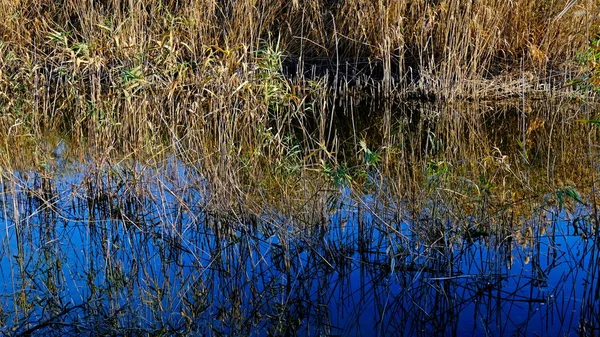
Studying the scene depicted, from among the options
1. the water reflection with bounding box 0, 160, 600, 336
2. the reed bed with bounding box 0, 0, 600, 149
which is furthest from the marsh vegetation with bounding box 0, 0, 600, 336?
the reed bed with bounding box 0, 0, 600, 149

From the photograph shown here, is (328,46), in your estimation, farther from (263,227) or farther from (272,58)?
(263,227)

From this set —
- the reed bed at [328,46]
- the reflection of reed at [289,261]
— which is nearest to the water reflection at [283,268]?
the reflection of reed at [289,261]

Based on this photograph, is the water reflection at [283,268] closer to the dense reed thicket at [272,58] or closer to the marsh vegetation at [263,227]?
the marsh vegetation at [263,227]

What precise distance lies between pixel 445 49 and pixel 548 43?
105 centimetres

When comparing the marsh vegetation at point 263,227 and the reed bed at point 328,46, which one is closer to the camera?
the marsh vegetation at point 263,227

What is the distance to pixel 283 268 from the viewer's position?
2.70 meters

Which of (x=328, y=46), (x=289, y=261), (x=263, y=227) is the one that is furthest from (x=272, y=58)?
(x=328, y=46)

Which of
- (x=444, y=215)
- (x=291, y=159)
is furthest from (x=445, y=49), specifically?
(x=444, y=215)

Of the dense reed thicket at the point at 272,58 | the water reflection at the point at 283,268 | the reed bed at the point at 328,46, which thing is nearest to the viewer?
the water reflection at the point at 283,268

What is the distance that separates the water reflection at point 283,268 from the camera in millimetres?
2328

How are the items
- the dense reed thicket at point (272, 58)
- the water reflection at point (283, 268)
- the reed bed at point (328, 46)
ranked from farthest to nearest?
the reed bed at point (328, 46) < the dense reed thicket at point (272, 58) < the water reflection at point (283, 268)

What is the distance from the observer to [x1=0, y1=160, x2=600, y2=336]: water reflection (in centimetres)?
233

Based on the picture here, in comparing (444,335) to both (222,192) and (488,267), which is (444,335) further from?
(222,192)

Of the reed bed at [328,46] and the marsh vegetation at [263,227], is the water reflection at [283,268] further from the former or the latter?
the reed bed at [328,46]
